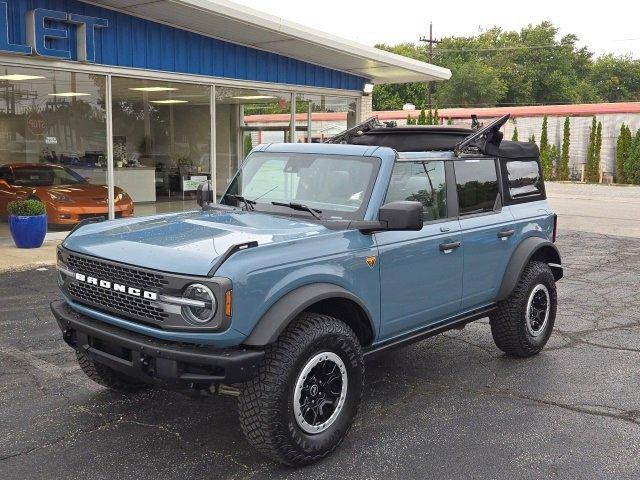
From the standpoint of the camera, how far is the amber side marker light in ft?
11.0

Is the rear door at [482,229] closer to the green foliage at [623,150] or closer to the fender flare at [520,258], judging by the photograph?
the fender flare at [520,258]

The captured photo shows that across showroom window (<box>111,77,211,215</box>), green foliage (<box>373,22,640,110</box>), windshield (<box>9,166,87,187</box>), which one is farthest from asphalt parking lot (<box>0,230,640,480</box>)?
green foliage (<box>373,22,640,110</box>)

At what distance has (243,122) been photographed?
52.1ft

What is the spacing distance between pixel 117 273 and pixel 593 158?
1263 inches

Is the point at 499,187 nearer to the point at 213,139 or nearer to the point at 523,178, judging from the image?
the point at 523,178

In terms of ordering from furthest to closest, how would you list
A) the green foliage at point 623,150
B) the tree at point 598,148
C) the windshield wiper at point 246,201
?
the tree at point 598,148 → the green foliage at point 623,150 → the windshield wiper at point 246,201

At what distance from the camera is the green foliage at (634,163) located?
30.6 meters

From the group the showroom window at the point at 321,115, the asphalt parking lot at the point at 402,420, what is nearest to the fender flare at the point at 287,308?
the asphalt parking lot at the point at 402,420

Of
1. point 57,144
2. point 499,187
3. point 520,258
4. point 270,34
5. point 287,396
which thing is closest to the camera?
point 287,396

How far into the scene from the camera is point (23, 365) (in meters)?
5.34

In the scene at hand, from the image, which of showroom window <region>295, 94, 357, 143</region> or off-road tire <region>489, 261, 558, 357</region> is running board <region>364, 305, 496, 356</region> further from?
showroom window <region>295, 94, 357, 143</region>

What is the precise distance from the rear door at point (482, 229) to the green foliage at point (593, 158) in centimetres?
2902

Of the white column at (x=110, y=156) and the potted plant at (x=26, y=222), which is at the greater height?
the white column at (x=110, y=156)

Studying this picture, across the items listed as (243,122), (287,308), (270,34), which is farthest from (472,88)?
(287,308)
